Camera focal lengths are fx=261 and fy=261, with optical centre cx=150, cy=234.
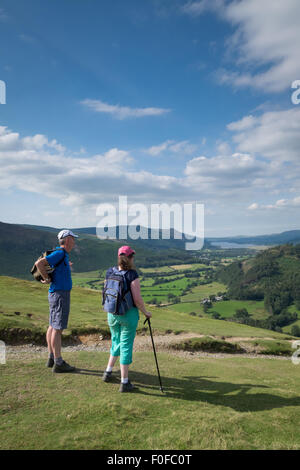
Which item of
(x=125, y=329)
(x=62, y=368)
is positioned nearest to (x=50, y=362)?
(x=62, y=368)

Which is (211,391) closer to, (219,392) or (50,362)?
(219,392)

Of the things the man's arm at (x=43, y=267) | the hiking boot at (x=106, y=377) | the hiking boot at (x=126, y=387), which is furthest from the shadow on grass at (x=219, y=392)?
the man's arm at (x=43, y=267)

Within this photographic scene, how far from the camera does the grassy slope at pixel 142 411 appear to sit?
5.39 meters

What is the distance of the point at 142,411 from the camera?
21.7 ft

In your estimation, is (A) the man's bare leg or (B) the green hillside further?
(B) the green hillside

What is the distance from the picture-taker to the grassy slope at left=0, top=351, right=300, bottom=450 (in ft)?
17.7

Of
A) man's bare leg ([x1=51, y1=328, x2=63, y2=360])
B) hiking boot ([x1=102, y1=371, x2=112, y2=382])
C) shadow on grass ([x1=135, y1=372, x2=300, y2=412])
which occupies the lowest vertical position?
shadow on grass ([x1=135, y1=372, x2=300, y2=412])

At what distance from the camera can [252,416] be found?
6906 mm

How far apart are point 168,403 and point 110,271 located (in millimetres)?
4104

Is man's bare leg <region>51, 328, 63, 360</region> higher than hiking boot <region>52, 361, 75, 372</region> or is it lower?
higher

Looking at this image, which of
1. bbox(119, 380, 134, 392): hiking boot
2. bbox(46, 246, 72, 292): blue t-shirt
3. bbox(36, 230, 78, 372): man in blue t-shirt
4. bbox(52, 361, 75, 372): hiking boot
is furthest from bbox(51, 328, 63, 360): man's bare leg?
bbox(119, 380, 134, 392): hiking boot

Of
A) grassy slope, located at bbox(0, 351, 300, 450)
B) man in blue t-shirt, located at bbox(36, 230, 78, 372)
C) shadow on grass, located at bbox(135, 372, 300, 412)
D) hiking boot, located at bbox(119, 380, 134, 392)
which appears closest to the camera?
grassy slope, located at bbox(0, 351, 300, 450)

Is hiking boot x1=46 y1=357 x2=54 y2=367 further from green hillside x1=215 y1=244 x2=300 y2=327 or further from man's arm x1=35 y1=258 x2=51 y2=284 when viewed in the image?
green hillside x1=215 y1=244 x2=300 y2=327
